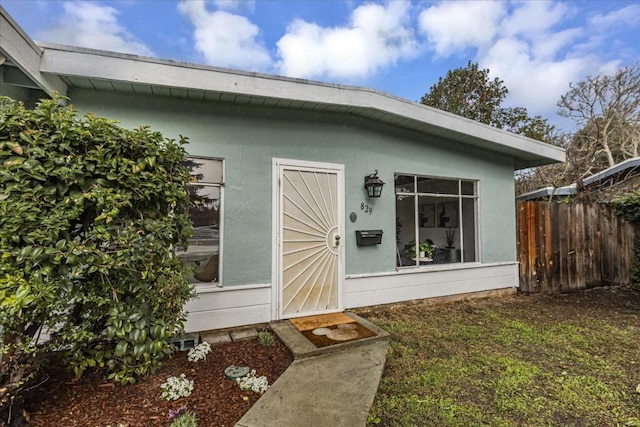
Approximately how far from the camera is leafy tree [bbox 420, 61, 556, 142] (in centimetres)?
1397

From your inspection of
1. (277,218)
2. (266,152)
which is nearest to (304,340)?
(277,218)

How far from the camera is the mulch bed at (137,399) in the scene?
79.3 inches

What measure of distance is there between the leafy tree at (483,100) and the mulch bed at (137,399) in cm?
1522

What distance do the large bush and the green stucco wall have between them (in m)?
1.15

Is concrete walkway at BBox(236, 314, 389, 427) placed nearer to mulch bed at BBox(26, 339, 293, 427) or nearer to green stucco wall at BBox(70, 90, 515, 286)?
mulch bed at BBox(26, 339, 293, 427)

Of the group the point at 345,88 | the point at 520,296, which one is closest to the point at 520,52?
the point at 520,296

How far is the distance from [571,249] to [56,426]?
7.92m

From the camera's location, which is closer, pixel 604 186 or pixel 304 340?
pixel 304 340

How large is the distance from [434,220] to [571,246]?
3.07 metres

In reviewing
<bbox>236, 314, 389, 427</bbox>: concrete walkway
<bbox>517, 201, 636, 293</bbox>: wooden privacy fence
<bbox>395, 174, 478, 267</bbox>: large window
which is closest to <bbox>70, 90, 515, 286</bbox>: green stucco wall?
<bbox>395, 174, 478, 267</bbox>: large window

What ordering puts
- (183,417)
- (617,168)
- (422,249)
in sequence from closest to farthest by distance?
(183,417), (422,249), (617,168)

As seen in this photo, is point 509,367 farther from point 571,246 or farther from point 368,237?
point 571,246

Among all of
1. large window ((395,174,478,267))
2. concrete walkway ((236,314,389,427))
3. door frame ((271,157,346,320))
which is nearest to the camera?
concrete walkway ((236,314,389,427))

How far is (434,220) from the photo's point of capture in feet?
17.8
